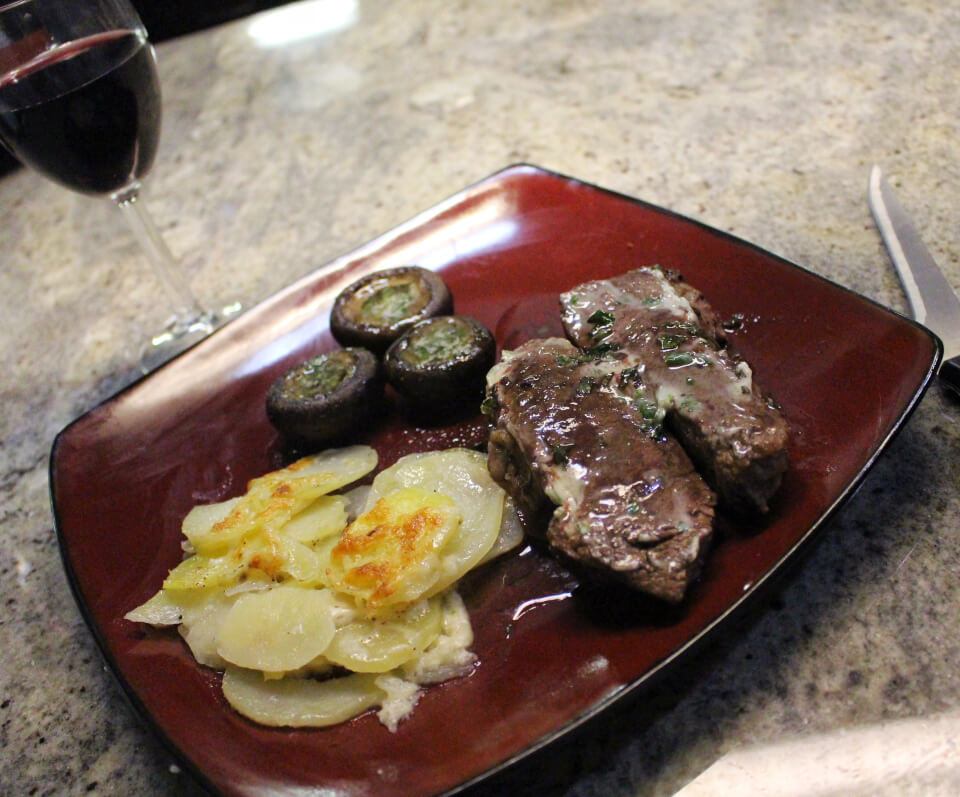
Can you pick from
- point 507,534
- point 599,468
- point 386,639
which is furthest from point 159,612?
point 599,468

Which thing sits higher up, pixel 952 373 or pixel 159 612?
pixel 159 612

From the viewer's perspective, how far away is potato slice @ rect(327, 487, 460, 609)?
5.67 feet

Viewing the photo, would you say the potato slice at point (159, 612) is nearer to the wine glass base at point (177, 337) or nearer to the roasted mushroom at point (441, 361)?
the roasted mushroom at point (441, 361)

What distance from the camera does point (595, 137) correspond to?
367cm

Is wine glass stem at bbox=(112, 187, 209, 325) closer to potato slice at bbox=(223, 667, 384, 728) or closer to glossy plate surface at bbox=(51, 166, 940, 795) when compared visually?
glossy plate surface at bbox=(51, 166, 940, 795)

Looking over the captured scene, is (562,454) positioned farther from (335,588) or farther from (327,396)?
(327,396)

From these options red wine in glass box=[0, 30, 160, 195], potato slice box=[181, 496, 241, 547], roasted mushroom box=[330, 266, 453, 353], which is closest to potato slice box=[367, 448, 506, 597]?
potato slice box=[181, 496, 241, 547]

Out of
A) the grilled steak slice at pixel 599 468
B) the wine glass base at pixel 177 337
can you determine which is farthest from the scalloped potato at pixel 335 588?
the wine glass base at pixel 177 337

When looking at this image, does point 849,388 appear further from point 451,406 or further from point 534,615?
point 451,406

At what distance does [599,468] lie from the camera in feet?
5.65

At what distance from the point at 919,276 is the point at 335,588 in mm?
1804

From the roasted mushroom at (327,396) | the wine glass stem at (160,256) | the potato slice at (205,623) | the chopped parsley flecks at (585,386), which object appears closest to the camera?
the potato slice at (205,623)

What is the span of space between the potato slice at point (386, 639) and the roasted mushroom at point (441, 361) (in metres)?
0.67

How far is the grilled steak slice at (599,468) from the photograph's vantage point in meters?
1.58
